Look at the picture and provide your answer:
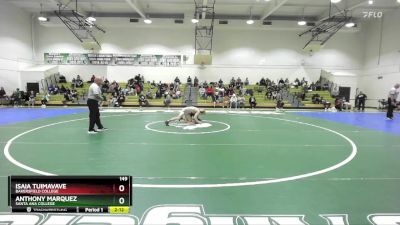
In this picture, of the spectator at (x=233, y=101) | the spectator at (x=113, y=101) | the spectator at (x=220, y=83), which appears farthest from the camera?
the spectator at (x=220, y=83)

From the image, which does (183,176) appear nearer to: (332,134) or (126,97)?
(332,134)

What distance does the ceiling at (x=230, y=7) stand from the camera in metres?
24.1

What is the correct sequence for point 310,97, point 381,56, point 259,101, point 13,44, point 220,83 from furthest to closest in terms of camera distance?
point 220,83 < point 381,56 < point 310,97 < point 13,44 < point 259,101

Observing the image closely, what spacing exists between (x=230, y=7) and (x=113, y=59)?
532 inches

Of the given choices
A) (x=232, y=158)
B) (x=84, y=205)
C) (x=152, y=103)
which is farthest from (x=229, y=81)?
(x=84, y=205)

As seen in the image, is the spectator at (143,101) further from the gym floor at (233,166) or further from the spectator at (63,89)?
the gym floor at (233,166)

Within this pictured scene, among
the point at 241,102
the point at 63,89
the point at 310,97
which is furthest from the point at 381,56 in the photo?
the point at 63,89

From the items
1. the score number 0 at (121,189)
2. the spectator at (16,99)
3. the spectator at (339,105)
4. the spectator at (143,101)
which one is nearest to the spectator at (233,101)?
the spectator at (143,101)

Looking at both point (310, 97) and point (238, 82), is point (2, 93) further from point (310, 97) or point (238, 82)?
point (310, 97)

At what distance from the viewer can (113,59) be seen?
98.3 feet

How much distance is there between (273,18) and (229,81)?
315 inches

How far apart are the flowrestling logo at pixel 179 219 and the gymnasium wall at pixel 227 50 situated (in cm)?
2735

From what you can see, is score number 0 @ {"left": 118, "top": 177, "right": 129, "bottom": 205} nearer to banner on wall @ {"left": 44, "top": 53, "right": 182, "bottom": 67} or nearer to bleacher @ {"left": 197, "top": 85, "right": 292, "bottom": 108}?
bleacher @ {"left": 197, "top": 85, "right": 292, "bottom": 108}

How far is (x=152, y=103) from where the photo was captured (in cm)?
2486
